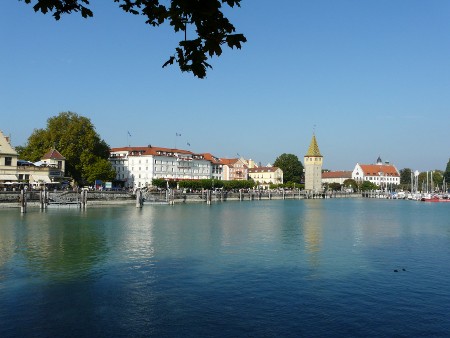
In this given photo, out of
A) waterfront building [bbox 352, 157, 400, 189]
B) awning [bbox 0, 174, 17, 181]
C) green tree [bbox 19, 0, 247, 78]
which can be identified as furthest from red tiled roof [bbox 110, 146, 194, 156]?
green tree [bbox 19, 0, 247, 78]

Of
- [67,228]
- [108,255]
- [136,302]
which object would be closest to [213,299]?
[136,302]

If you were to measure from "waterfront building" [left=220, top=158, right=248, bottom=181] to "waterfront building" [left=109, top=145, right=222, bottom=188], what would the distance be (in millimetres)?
15519

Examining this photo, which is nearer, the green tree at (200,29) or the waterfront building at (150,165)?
the green tree at (200,29)

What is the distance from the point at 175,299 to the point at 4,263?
9909mm

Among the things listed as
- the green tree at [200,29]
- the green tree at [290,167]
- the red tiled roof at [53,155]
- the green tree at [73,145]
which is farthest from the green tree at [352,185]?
the green tree at [200,29]

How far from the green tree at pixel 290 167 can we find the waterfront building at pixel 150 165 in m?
40.4

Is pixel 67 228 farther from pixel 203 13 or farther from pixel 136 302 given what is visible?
pixel 203 13

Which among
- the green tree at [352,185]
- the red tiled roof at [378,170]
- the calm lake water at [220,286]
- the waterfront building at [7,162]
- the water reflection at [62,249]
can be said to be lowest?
the calm lake water at [220,286]

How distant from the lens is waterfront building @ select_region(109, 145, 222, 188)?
356 feet

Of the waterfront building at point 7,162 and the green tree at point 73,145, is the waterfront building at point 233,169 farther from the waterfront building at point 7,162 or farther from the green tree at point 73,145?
the waterfront building at point 7,162

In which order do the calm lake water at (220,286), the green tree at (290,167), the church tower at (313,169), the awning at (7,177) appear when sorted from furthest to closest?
the green tree at (290,167) → the church tower at (313,169) → the awning at (7,177) → the calm lake water at (220,286)

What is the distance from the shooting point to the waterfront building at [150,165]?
109m

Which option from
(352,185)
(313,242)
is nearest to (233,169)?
(352,185)

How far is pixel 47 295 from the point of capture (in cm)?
1469
